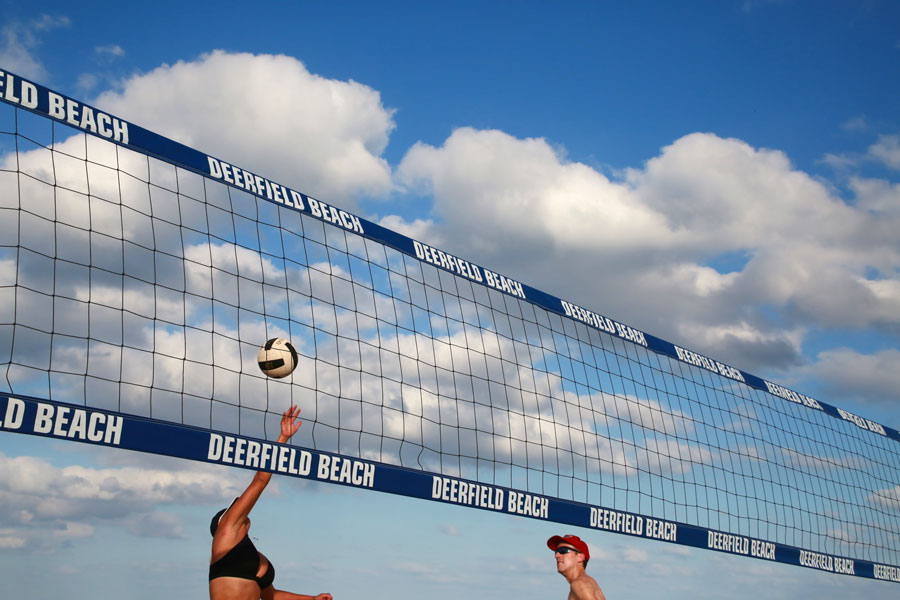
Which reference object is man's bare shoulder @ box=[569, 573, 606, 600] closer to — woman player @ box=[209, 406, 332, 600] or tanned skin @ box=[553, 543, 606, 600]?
tanned skin @ box=[553, 543, 606, 600]

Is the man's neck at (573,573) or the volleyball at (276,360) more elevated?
the volleyball at (276,360)

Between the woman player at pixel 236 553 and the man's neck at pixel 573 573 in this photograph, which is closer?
the woman player at pixel 236 553

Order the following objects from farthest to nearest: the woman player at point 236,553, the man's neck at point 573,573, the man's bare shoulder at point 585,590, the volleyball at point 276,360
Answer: the volleyball at point 276,360 < the man's neck at point 573,573 < the man's bare shoulder at point 585,590 < the woman player at point 236,553

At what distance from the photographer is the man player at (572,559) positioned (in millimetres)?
5020

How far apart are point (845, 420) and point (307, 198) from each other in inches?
368

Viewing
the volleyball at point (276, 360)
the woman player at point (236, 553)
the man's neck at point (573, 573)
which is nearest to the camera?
the woman player at point (236, 553)

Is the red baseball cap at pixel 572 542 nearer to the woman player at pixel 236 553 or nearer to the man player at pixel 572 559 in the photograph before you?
the man player at pixel 572 559

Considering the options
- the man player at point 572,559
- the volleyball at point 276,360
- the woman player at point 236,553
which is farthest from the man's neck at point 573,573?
the volleyball at point 276,360

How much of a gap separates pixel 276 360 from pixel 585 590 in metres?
2.26

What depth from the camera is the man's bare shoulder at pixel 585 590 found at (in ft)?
16.1

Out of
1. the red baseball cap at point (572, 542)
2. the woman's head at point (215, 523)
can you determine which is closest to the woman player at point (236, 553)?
the woman's head at point (215, 523)

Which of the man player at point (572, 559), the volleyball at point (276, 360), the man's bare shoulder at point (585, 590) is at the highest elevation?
the volleyball at point (276, 360)

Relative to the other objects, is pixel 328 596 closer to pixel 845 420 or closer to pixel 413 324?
Answer: pixel 413 324

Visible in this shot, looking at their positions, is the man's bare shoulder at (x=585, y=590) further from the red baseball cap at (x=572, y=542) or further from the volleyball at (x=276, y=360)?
the volleyball at (x=276, y=360)
